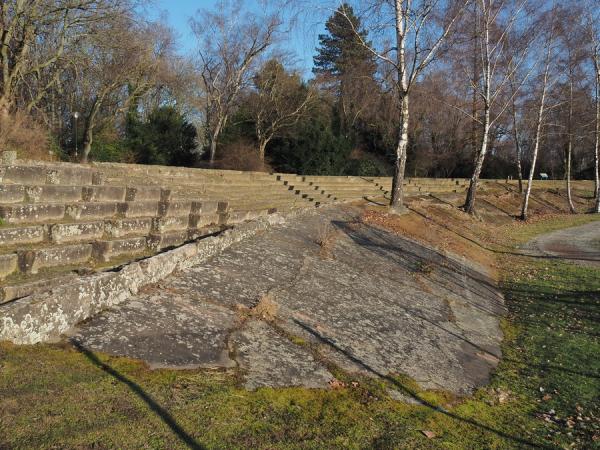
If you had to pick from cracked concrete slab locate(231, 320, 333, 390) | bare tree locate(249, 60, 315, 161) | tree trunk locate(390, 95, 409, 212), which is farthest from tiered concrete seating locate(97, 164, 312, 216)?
bare tree locate(249, 60, 315, 161)

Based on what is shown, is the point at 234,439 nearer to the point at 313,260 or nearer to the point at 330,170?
the point at 313,260

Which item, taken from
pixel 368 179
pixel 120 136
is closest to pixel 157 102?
pixel 120 136

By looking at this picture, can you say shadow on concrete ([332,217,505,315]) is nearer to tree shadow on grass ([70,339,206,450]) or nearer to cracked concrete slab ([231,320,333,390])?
cracked concrete slab ([231,320,333,390])

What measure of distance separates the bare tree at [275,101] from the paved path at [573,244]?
16632 millimetres

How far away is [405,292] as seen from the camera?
360 inches

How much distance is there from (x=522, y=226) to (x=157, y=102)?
25612 mm

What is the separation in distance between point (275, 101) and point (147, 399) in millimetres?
30252

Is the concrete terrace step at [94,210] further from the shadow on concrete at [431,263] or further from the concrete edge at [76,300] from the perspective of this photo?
the shadow on concrete at [431,263]

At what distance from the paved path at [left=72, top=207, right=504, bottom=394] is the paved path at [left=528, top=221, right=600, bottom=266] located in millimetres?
7565

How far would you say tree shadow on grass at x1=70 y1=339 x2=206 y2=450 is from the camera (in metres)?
3.15

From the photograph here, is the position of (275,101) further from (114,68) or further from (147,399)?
(147,399)

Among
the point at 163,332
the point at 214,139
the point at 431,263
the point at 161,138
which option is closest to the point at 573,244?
the point at 431,263

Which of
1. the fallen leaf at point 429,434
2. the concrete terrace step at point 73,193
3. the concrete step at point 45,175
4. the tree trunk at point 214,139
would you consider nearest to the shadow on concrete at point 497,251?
the concrete terrace step at point 73,193

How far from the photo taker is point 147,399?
11.4ft
